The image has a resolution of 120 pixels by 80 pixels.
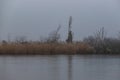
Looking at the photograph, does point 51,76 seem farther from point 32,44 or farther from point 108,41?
point 108,41

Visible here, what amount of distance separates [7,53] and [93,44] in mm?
9815

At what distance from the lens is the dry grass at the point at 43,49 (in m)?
37.9

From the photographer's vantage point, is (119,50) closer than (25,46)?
No

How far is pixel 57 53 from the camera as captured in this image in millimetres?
38688

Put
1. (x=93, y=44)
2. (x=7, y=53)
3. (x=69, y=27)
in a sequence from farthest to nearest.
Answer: (x=69, y=27) < (x=93, y=44) < (x=7, y=53)

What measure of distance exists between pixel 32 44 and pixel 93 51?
629cm

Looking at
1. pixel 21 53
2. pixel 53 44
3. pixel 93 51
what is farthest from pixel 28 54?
pixel 93 51

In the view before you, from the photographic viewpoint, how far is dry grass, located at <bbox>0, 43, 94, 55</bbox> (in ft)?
124

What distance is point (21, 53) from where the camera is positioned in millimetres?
37844

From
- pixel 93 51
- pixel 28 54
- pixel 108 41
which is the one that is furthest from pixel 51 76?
pixel 108 41

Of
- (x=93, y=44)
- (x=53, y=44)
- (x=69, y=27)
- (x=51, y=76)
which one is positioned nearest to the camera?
(x=51, y=76)

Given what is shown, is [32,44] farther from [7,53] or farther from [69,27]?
[69,27]

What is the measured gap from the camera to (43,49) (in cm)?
3881

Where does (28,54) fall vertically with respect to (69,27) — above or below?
below
